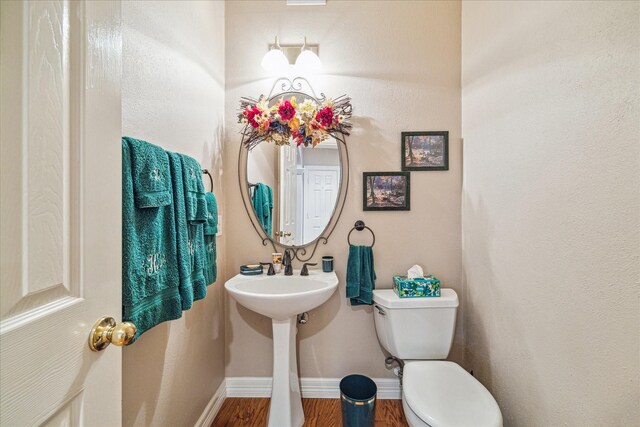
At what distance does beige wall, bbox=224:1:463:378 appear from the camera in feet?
5.38

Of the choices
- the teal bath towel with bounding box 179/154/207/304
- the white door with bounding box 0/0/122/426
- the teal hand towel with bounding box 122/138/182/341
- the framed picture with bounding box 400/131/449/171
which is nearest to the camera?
the white door with bounding box 0/0/122/426

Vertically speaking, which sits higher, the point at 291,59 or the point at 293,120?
the point at 291,59

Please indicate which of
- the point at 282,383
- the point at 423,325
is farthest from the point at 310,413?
the point at 423,325

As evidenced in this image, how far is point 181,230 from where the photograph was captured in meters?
0.95

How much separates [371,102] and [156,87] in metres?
1.16

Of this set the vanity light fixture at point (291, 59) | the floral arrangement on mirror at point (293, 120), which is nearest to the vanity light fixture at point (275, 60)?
the vanity light fixture at point (291, 59)

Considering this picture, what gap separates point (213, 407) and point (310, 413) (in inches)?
21.4

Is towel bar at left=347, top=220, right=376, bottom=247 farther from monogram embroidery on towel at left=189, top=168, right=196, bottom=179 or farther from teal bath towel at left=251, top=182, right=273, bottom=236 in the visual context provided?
monogram embroidery on towel at left=189, top=168, right=196, bottom=179

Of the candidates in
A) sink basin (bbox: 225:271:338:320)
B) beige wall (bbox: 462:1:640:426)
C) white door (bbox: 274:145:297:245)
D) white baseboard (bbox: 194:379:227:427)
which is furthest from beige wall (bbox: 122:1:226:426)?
beige wall (bbox: 462:1:640:426)

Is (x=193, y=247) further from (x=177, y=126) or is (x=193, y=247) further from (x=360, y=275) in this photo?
(x=360, y=275)

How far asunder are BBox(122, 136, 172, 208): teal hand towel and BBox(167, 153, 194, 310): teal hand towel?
56 millimetres

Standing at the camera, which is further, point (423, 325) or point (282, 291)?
point (282, 291)

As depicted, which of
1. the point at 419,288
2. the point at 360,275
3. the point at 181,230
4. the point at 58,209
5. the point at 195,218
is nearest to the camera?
the point at 58,209

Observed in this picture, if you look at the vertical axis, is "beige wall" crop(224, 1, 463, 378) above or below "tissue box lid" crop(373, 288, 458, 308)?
above
